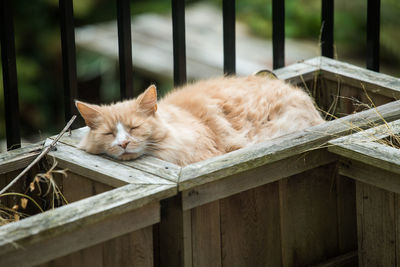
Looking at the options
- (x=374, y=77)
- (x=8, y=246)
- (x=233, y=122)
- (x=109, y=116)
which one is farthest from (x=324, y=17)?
(x=8, y=246)

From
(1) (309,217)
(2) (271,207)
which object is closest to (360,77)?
(1) (309,217)

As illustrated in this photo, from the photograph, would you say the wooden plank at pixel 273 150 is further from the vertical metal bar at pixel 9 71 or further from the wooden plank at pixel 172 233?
the vertical metal bar at pixel 9 71

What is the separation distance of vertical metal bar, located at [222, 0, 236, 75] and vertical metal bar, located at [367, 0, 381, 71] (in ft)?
2.51

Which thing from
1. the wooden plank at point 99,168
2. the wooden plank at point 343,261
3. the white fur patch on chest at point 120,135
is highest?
the white fur patch on chest at point 120,135

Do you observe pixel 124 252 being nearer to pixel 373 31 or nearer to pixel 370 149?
pixel 370 149

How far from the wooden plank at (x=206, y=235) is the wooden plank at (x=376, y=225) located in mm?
535

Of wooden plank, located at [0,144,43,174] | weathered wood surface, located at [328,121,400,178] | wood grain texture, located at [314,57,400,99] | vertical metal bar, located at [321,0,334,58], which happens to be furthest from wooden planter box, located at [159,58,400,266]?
vertical metal bar, located at [321,0,334,58]

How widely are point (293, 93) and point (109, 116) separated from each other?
0.91m

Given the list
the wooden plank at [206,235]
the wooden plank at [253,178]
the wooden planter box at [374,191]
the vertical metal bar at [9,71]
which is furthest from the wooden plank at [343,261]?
the vertical metal bar at [9,71]

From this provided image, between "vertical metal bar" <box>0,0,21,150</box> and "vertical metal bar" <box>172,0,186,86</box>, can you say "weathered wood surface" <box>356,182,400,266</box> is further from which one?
"vertical metal bar" <box>0,0,21,150</box>

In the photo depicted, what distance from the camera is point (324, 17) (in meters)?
3.94

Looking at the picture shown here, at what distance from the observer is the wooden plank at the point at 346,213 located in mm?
2943

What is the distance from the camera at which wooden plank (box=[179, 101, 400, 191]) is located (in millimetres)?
2539

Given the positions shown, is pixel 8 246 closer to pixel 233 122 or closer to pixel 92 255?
pixel 92 255
